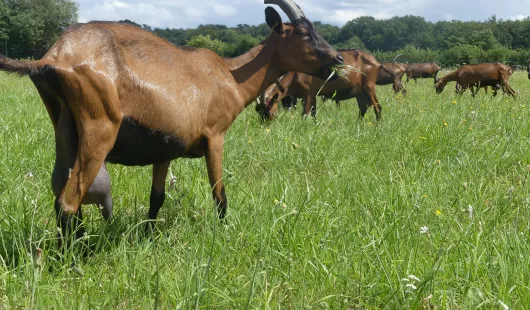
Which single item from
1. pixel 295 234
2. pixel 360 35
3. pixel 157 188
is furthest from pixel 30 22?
pixel 360 35

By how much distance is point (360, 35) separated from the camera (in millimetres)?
116125

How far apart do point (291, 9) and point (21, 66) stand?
2.40 metres

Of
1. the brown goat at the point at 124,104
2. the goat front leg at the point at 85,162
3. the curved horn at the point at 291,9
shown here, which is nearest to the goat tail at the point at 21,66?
the brown goat at the point at 124,104

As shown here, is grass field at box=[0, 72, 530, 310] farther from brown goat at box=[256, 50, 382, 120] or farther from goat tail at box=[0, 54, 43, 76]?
brown goat at box=[256, 50, 382, 120]

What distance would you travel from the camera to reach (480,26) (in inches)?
3809

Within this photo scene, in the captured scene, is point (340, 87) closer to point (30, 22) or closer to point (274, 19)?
point (274, 19)

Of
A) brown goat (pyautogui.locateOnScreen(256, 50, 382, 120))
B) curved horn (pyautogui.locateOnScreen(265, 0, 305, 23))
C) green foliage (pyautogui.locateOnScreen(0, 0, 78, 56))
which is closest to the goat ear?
curved horn (pyautogui.locateOnScreen(265, 0, 305, 23))

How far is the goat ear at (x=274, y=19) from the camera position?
4.38 m

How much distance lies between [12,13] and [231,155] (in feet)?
164

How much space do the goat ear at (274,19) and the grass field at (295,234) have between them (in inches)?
47.4

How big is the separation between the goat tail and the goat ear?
7.00ft

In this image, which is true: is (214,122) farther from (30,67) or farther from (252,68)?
(30,67)

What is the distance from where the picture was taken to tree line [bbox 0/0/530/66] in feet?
129

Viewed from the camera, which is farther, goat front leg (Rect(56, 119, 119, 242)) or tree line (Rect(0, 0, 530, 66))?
tree line (Rect(0, 0, 530, 66))
